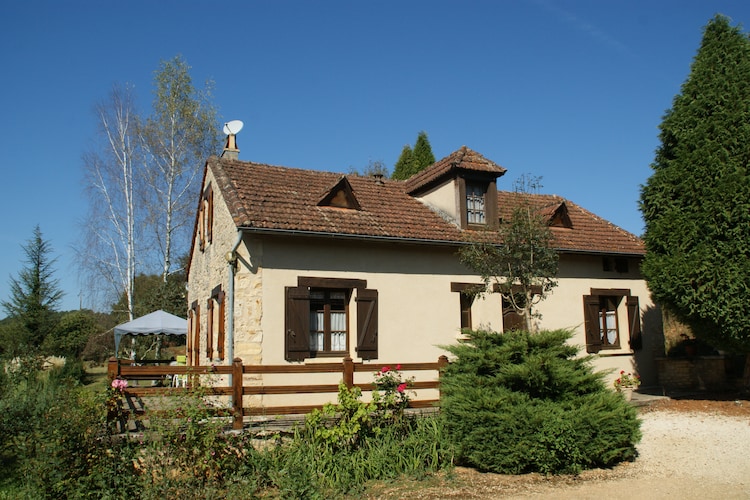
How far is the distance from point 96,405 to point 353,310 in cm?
595

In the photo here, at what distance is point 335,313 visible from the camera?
12398 millimetres

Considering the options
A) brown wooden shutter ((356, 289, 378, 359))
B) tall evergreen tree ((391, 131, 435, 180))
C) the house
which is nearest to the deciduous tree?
the house

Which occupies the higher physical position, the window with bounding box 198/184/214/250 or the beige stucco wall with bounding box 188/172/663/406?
the window with bounding box 198/184/214/250

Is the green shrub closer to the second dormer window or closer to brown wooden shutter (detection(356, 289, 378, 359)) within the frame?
brown wooden shutter (detection(356, 289, 378, 359))

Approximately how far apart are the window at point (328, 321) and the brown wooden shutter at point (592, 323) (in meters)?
6.48

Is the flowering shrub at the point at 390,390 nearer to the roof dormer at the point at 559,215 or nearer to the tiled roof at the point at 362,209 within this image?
the tiled roof at the point at 362,209

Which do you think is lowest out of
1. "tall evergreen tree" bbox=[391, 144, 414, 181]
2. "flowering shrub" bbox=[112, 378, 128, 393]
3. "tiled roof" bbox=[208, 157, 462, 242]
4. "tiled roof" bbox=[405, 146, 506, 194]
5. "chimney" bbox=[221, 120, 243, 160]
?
"flowering shrub" bbox=[112, 378, 128, 393]

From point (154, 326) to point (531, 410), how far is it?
1355 cm

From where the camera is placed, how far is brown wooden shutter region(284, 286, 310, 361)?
453 inches

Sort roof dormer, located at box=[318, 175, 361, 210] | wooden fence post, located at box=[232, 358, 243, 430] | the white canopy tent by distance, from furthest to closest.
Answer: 1. the white canopy tent
2. roof dormer, located at box=[318, 175, 361, 210]
3. wooden fence post, located at box=[232, 358, 243, 430]

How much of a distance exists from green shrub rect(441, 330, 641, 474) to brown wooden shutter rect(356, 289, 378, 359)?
3392 mm

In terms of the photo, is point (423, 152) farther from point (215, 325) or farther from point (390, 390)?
point (390, 390)

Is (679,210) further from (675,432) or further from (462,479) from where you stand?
(462,479)

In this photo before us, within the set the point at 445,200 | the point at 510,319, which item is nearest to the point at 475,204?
the point at 445,200
